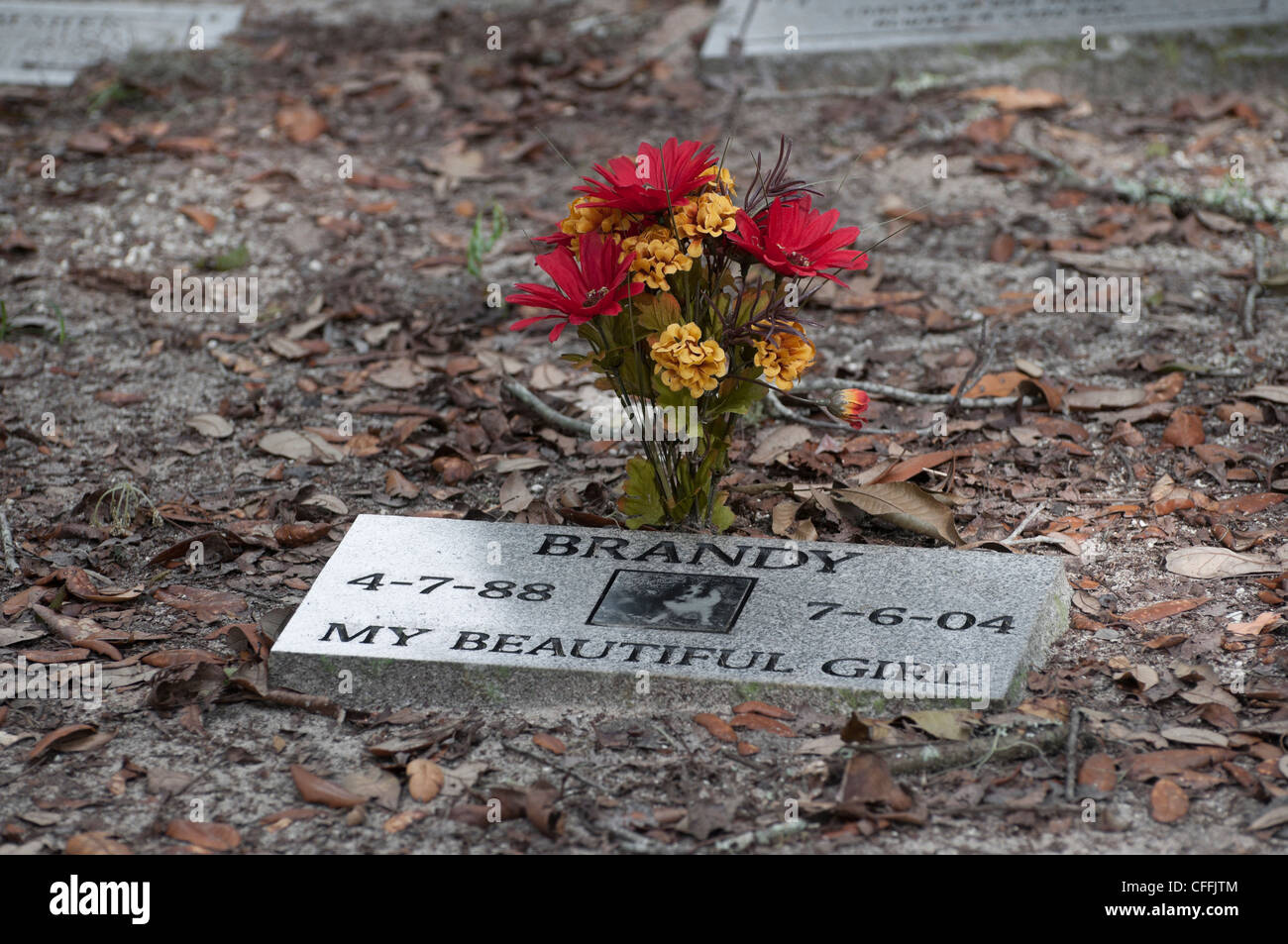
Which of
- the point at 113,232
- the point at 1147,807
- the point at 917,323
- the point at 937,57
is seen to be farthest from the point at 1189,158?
the point at 113,232

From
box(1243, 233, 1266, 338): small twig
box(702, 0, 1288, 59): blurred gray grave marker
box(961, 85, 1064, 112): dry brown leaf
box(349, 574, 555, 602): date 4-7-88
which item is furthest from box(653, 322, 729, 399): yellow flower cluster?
box(702, 0, 1288, 59): blurred gray grave marker

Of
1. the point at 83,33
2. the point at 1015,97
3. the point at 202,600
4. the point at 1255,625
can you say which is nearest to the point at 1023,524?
the point at 1255,625

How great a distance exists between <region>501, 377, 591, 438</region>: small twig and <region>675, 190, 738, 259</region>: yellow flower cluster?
107 cm

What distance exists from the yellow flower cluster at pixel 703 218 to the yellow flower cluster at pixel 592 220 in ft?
0.45

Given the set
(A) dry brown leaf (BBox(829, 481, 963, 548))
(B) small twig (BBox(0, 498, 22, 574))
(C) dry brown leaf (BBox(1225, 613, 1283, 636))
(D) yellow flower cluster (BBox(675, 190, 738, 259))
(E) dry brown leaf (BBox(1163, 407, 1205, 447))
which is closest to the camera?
(D) yellow flower cluster (BBox(675, 190, 738, 259))

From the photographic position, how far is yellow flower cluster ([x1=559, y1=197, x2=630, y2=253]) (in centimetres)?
283

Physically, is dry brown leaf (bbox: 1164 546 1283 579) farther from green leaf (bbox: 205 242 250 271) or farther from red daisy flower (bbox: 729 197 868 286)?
green leaf (bbox: 205 242 250 271)

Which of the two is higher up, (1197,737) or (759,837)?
(1197,737)

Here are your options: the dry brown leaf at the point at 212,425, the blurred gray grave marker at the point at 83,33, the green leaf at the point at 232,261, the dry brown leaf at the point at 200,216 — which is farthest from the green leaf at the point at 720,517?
the blurred gray grave marker at the point at 83,33

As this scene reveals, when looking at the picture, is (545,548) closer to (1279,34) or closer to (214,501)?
(214,501)

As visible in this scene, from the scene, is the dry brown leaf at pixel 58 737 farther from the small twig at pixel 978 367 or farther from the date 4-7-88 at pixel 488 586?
the small twig at pixel 978 367

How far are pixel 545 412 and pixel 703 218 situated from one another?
1.20m

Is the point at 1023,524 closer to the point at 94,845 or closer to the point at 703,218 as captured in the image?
the point at 703,218

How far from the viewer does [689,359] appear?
271 cm
